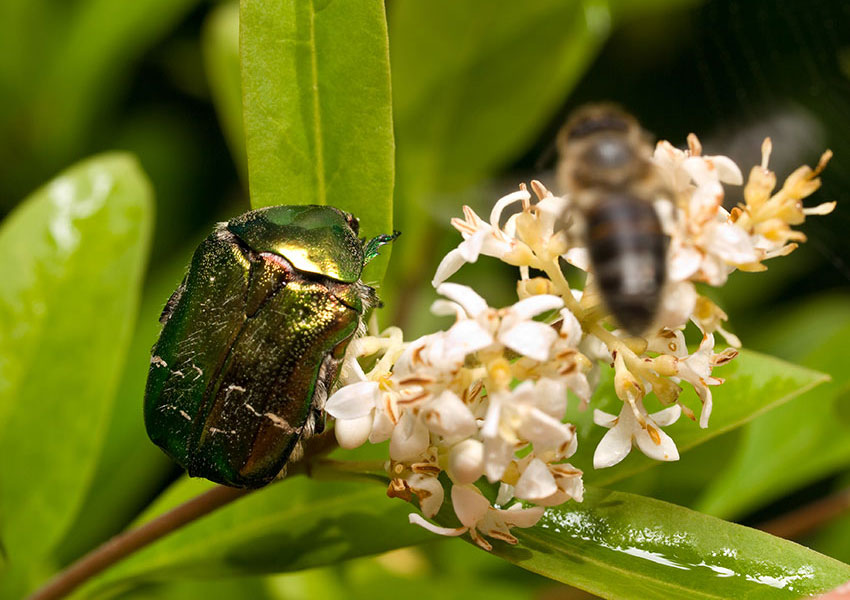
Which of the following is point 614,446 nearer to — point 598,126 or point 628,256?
point 628,256

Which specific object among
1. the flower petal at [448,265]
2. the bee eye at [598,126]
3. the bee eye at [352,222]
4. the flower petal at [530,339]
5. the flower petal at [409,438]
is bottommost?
the flower petal at [409,438]

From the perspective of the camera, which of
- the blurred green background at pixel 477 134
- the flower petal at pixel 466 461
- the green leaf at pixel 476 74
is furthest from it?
the green leaf at pixel 476 74

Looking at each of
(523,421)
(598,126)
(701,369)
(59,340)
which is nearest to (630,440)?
(701,369)

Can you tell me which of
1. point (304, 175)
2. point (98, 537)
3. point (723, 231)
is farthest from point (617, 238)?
point (98, 537)

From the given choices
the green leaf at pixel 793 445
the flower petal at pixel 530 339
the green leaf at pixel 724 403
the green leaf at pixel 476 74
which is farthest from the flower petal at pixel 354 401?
the green leaf at pixel 476 74

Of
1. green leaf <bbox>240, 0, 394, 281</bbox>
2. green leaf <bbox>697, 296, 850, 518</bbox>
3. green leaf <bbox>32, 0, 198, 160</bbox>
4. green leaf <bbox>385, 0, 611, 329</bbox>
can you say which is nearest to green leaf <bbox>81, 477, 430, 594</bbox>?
green leaf <bbox>240, 0, 394, 281</bbox>

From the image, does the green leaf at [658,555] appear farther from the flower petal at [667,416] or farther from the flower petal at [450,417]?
the flower petal at [450,417]

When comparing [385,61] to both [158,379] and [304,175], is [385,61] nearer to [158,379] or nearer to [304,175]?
[304,175]
